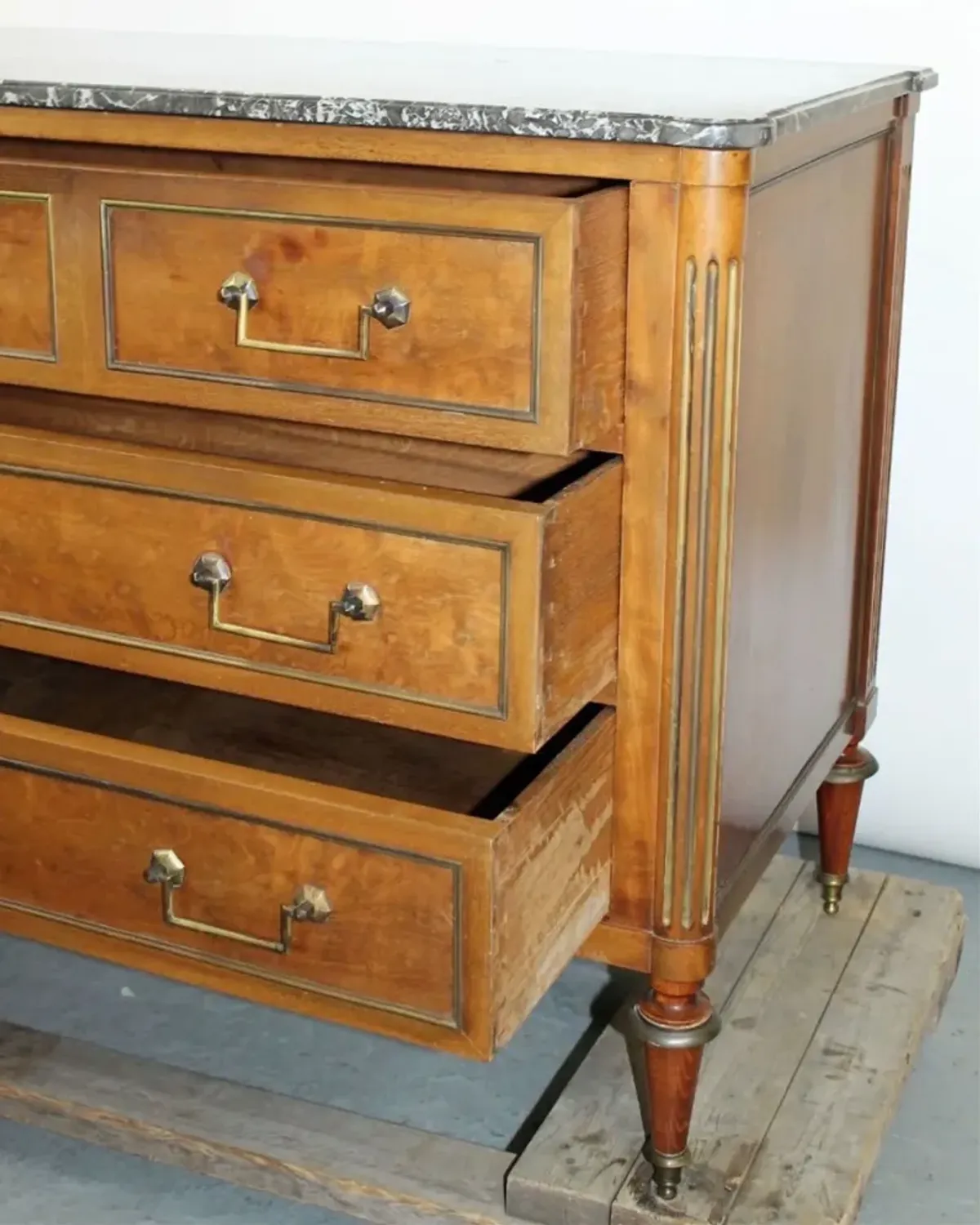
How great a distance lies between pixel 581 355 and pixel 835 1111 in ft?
2.02

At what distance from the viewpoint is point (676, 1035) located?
3.52 feet

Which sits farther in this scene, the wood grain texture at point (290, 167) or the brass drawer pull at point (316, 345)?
the wood grain texture at point (290, 167)

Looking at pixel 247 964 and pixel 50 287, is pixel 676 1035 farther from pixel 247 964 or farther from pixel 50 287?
pixel 50 287

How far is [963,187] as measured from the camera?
4.85 feet

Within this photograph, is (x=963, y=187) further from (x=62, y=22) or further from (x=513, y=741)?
(x=62, y=22)

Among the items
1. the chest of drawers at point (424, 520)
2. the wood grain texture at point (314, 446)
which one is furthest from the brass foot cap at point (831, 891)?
the wood grain texture at point (314, 446)

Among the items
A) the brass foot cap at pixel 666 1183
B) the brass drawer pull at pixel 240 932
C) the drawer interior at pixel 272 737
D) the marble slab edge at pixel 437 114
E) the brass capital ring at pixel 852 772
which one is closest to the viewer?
the marble slab edge at pixel 437 114

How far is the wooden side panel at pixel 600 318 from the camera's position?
35.5 inches

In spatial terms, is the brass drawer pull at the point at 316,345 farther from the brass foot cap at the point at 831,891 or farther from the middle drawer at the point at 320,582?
the brass foot cap at the point at 831,891

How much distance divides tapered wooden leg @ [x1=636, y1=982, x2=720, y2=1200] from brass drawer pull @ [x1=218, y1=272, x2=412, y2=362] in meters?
0.45

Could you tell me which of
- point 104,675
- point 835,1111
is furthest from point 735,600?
point 104,675

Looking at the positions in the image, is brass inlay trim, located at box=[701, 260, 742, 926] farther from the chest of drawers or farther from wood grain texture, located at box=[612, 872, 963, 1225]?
wood grain texture, located at box=[612, 872, 963, 1225]

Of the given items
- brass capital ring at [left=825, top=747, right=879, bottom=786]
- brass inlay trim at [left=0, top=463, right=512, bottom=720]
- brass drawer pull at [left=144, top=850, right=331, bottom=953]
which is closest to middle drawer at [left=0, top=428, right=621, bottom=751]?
brass inlay trim at [left=0, top=463, right=512, bottom=720]

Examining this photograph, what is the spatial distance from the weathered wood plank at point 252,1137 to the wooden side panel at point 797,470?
28 centimetres
